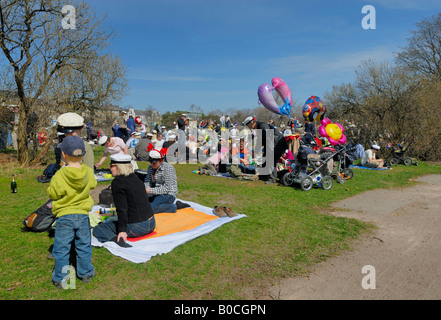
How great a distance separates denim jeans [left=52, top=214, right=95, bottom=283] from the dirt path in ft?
7.17

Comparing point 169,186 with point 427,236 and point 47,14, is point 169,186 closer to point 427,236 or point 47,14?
point 427,236

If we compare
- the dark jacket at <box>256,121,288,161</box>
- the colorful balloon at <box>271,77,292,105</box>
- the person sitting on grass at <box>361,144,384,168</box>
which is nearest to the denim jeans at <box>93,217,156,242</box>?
the dark jacket at <box>256,121,288,161</box>

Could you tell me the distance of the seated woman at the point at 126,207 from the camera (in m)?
4.02

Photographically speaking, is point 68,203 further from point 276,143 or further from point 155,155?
point 276,143

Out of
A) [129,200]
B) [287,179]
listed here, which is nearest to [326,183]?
[287,179]

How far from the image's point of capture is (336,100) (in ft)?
77.9

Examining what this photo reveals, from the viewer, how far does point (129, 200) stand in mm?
4129

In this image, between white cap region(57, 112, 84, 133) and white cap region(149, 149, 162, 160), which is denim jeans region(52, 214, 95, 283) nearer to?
white cap region(149, 149, 162, 160)

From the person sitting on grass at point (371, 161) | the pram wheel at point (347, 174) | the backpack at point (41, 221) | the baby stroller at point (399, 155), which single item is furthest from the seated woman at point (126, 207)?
the baby stroller at point (399, 155)

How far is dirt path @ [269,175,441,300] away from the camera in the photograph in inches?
133

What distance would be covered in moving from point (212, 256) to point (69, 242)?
185 centimetres

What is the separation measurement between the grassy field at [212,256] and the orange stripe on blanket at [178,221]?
0.47m

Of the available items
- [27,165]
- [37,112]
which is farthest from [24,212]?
[37,112]
